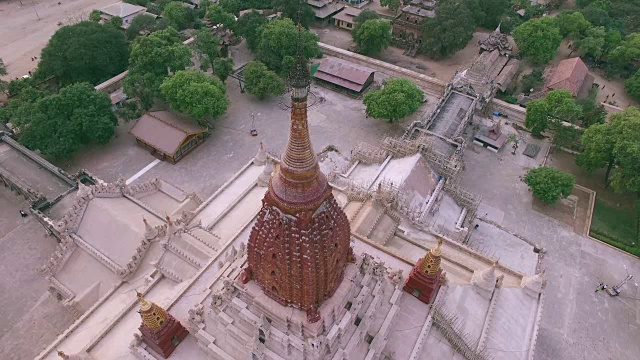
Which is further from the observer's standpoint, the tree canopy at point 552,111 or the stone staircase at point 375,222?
the tree canopy at point 552,111

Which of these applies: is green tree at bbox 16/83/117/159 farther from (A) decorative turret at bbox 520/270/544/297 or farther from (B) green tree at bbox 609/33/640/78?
(B) green tree at bbox 609/33/640/78

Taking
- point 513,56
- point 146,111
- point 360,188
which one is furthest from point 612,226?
point 146,111

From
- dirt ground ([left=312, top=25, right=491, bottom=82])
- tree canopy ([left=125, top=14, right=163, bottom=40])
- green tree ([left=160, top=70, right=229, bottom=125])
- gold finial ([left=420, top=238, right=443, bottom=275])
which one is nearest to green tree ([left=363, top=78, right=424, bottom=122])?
dirt ground ([left=312, top=25, right=491, bottom=82])

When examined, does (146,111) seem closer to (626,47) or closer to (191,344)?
(191,344)

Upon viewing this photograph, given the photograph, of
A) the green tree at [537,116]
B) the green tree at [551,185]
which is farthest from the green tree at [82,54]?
the green tree at [551,185]

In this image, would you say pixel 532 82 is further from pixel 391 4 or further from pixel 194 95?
pixel 194 95

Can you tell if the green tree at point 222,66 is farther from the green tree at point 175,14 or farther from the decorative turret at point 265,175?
the decorative turret at point 265,175
